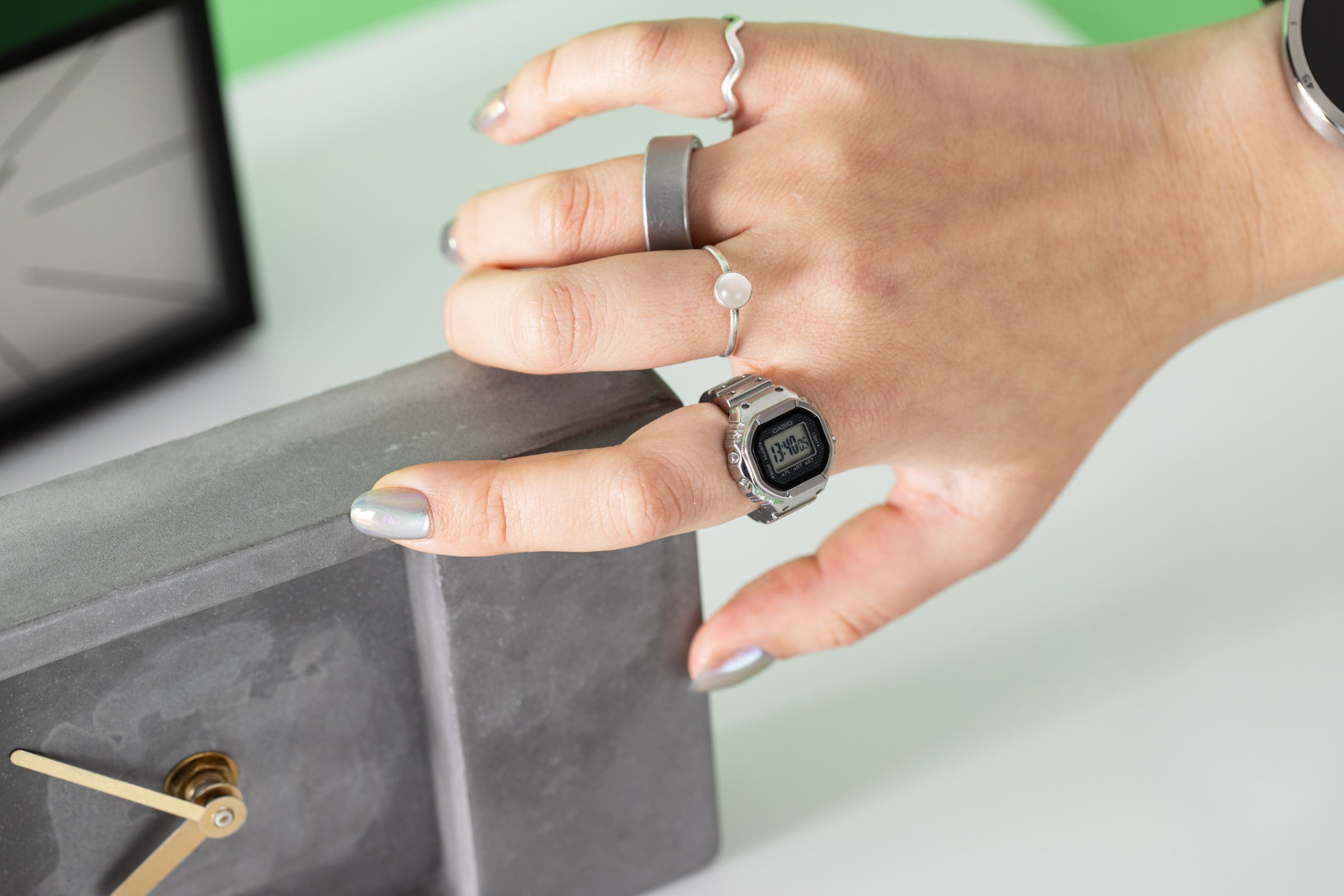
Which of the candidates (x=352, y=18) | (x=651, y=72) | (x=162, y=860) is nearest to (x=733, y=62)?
(x=651, y=72)

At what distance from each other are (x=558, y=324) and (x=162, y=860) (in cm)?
32

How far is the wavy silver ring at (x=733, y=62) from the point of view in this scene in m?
0.72

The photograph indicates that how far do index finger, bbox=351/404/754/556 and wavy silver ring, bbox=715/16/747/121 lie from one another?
0.20 metres

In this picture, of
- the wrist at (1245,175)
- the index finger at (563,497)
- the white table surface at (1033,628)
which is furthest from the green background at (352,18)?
the index finger at (563,497)

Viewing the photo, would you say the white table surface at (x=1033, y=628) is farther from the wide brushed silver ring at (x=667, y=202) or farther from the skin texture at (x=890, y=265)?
the wide brushed silver ring at (x=667, y=202)

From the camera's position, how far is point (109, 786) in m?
0.60

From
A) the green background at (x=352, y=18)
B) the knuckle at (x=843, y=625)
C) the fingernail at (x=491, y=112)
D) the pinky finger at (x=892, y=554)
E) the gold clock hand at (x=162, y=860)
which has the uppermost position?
the green background at (x=352, y=18)

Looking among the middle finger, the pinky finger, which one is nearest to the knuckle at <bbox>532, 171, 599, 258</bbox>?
the middle finger

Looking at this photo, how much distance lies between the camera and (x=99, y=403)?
1.12 m

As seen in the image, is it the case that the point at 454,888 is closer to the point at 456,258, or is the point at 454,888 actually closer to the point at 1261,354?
the point at 456,258

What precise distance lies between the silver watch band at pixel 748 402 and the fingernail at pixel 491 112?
234 millimetres

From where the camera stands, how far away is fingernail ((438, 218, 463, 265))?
76 cm

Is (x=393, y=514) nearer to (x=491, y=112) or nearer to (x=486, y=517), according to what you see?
(x=486, y=517)

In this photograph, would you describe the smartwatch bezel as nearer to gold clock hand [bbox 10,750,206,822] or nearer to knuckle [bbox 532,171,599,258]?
knuckle [bbox 532,171,599,258]
